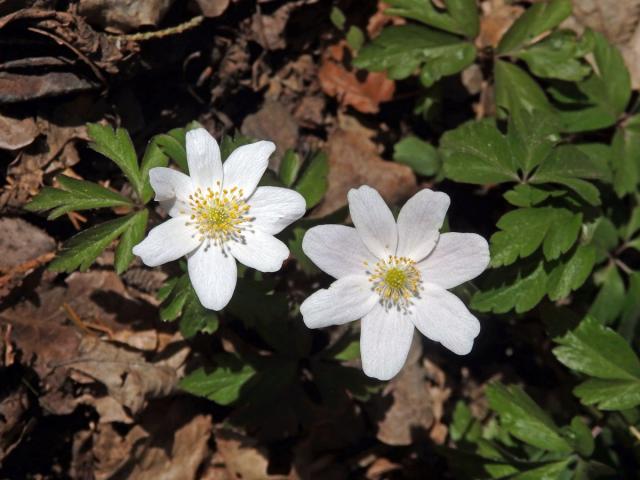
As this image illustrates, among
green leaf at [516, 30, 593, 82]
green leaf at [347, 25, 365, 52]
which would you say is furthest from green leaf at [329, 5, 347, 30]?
green leaf at [516, 30, 593, 82]

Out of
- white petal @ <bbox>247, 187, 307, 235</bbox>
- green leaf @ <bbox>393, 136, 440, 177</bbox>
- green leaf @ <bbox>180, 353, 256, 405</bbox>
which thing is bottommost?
green leaf @ <bbox>180, 353, 256, 405</bbox>

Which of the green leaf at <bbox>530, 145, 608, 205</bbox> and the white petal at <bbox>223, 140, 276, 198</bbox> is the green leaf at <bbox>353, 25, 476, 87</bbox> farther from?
the white petal at <bbox>223, 140, 276, 198</bbox>

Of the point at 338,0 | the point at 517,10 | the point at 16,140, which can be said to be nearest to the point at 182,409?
the point at 16,140

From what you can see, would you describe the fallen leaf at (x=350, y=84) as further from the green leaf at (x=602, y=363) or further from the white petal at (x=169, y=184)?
the green leaf at (x=602, y=363)

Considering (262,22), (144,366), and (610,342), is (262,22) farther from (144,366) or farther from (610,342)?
(610,342)

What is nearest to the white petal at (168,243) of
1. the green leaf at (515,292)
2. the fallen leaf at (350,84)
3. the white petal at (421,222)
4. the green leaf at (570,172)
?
the white petal at (421,222)

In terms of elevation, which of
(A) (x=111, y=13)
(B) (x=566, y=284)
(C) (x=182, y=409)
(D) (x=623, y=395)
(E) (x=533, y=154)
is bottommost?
(C) (x=182, y=409)
